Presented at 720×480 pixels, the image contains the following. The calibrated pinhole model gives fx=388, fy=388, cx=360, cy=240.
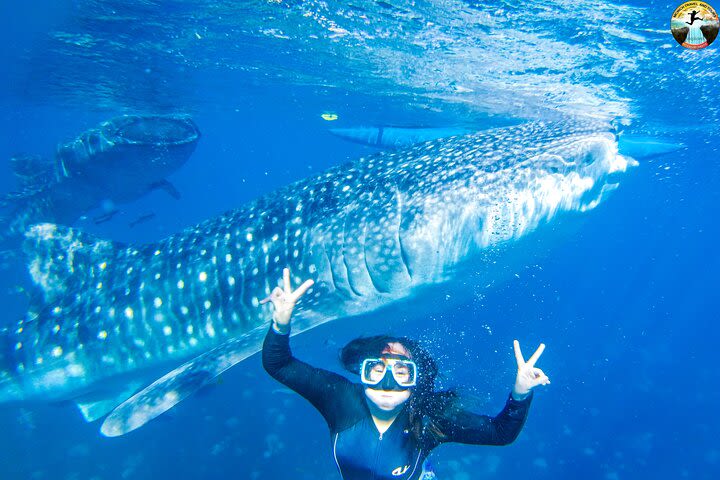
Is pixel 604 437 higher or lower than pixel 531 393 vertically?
→ lower

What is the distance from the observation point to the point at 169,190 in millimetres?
11992

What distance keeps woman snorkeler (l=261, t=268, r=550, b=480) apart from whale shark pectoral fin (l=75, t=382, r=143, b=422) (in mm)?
3554

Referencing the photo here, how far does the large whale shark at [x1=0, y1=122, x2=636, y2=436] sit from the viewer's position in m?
4.12

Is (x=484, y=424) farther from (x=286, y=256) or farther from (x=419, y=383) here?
(x=286, y=256)

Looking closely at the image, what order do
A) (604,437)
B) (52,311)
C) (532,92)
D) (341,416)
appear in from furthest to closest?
1. (532,92)
2. (604,437)
3. (52,311)
4. (341,416)

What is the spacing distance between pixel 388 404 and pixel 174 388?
193 cm

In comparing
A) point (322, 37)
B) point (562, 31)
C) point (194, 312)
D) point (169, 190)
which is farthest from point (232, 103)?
point (194, 312)

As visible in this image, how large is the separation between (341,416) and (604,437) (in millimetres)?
9604

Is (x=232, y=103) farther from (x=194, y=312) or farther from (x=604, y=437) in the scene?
(x=604, y=437)

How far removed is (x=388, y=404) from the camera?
87.8 inches

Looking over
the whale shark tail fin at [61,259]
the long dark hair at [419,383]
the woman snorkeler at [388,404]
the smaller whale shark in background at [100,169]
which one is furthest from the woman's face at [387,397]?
the smaller whale shark in background at [100,169]

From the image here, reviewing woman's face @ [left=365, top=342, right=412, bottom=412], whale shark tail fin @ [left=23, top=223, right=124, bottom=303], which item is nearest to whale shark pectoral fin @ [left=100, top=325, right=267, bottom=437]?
woman's face @ [left=365, top=342, right=412, bottom=412]

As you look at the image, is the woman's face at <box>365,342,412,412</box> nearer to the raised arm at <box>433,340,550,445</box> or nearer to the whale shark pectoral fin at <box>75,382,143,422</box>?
the raised arm at <box>433,340,550,445</box>

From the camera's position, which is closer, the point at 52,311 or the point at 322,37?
the point at 52,311
